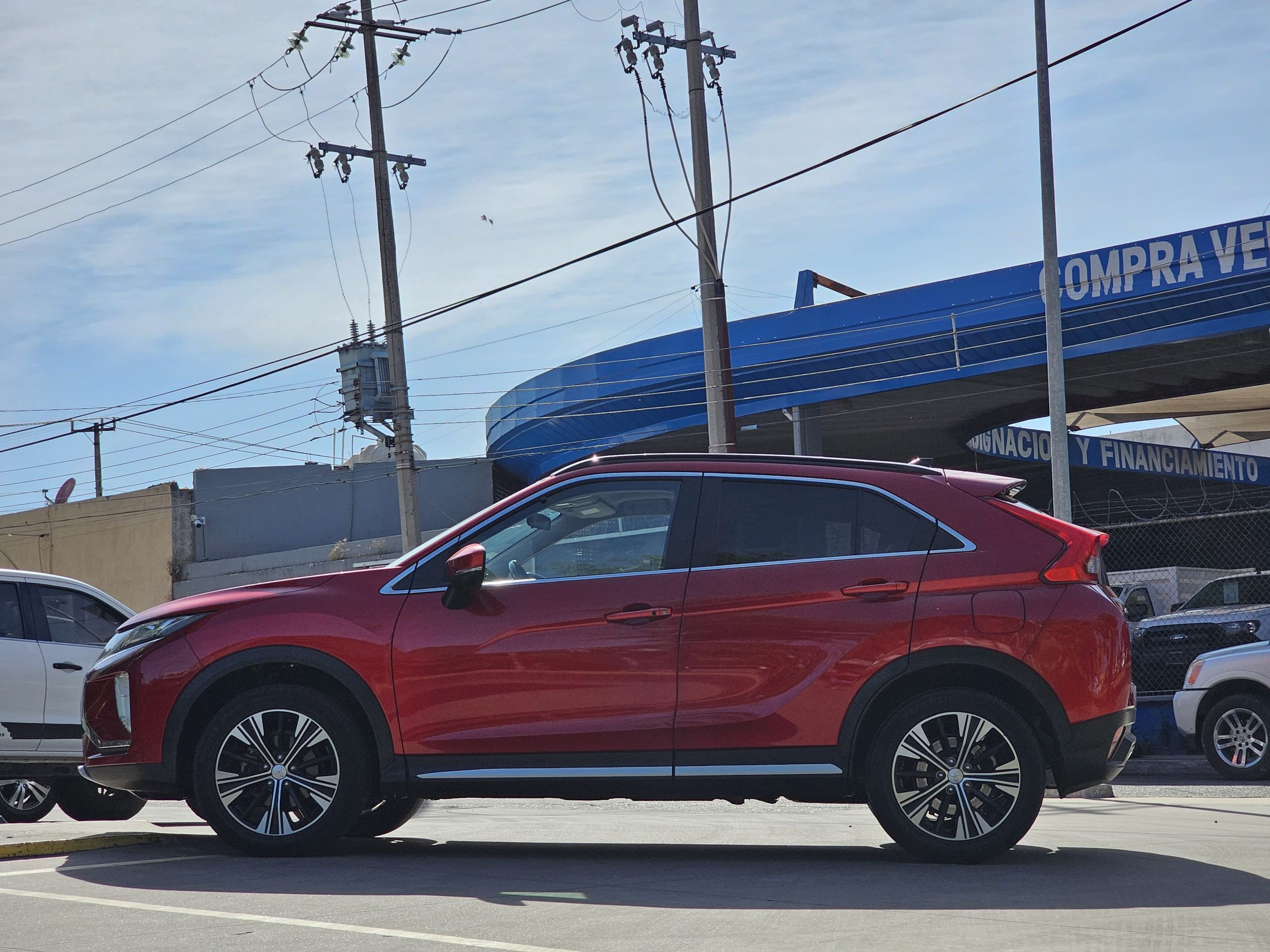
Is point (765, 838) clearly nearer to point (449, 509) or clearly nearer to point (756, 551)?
point (756, 551)

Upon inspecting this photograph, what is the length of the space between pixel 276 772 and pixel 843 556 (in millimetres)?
2705

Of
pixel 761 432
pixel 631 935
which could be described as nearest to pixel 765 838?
pixel 631 935

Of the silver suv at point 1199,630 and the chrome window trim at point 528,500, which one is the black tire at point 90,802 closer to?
the chrome window trim at point 528,500

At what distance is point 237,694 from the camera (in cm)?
646

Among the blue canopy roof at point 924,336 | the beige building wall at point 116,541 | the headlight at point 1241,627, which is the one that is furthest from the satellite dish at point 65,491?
the headlight at point 1241,627

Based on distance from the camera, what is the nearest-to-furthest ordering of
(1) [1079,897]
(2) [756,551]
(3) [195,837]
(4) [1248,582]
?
(1) [1079,897] → (2) [756,551] → (3) [195,837] → (4) [1248,582]

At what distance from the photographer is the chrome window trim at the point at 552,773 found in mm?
5969

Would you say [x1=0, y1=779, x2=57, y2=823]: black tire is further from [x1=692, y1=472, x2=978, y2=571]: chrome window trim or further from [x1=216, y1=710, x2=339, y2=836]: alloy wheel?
[x1=692, y1=472, x2=978, y2=571]: chrome window trim

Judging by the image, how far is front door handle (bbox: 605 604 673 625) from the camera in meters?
6.04

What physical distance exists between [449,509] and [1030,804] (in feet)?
105

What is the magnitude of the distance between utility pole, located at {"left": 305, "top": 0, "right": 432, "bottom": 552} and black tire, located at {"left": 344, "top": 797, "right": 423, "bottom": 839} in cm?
1450

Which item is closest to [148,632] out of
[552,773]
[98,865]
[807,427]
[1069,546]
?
[98,865]

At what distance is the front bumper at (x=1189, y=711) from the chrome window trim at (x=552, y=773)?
28.0 ft

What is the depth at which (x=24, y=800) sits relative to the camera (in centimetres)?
1022
